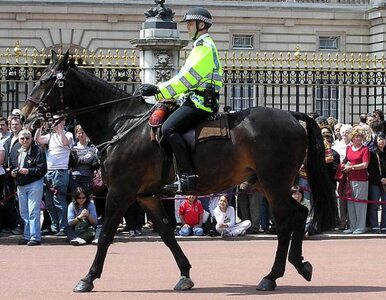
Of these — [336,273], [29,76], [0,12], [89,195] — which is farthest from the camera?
[0,12]

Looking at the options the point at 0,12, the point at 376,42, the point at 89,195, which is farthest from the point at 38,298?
the point at 376,42

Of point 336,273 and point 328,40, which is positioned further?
point 328,40

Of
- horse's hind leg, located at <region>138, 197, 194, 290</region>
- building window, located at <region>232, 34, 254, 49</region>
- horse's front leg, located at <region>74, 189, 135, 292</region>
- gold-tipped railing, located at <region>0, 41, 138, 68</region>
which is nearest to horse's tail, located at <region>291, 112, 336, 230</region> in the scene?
horse's hind leg, located at <region>138, 197, 194, 290</region>

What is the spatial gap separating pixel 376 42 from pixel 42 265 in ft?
88.3

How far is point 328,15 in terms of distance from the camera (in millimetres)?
39281

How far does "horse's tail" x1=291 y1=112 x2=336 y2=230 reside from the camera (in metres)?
11.9

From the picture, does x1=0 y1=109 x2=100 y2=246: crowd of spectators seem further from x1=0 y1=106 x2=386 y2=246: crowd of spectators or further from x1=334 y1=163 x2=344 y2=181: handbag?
x1=334 y1=163 x2=344 y2=181: handbag

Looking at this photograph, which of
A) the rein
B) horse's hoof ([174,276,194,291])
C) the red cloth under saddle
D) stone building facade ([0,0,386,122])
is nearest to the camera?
horse's hoof ([174,276,194,291])

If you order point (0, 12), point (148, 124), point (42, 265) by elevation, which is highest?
point (0, 12)

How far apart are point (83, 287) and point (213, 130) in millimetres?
1982

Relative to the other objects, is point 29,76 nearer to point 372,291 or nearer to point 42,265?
point 42,265

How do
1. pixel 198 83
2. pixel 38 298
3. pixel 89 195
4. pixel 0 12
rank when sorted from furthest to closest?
pixel 0 12 → pixel 89 195 → pixel 198 83 → pixel 38 298

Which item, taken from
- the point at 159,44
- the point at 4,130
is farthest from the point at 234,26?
the point at 4,130

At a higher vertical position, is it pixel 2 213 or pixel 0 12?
pixel 0 12
